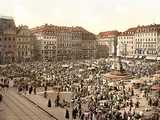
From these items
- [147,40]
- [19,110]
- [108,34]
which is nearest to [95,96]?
[19,110]

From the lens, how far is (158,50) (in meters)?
120

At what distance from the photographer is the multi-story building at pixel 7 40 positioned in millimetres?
105438

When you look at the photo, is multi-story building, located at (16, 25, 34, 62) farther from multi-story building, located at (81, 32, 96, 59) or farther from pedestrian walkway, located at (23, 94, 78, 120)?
pedestrian walkway, located at (23, 94, 78, 120)

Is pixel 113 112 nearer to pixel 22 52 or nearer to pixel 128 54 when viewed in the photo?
pixel 22 52

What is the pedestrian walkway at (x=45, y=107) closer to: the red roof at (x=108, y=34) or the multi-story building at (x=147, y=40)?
the multi-story building at (x=147, y=40)

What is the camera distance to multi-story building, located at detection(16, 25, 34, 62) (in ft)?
372

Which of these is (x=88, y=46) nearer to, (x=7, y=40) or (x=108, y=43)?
(x=108, y=43)

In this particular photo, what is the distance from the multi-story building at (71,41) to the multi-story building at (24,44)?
9.16 m

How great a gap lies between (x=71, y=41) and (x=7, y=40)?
31.6 m

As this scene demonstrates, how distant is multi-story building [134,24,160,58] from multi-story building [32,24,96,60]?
17.4m

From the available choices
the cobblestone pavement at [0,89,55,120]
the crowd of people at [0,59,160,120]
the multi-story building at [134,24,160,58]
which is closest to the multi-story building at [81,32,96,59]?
the multi-story building at [134,24,160,58]

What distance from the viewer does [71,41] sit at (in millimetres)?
134000

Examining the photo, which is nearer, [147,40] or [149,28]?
[147,40]

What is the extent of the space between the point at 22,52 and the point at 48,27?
18.1m
